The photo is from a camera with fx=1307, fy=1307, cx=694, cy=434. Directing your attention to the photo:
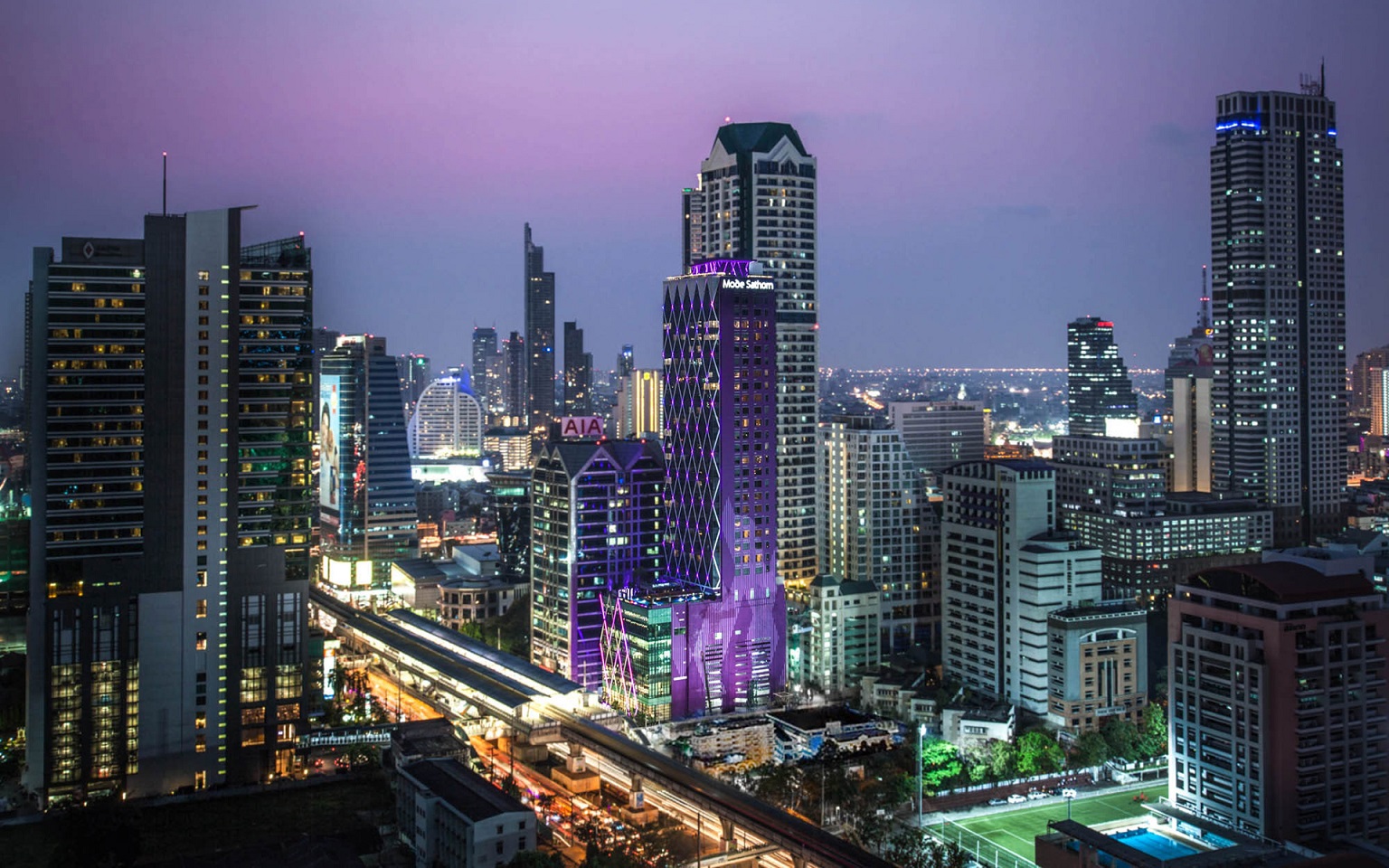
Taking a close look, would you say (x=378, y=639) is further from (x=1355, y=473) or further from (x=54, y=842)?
(x=1355, y=473)

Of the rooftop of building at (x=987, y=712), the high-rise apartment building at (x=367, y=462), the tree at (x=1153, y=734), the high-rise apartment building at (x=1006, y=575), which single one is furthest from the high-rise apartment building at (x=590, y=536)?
the high-rise apartment building at (x=367, y=462)

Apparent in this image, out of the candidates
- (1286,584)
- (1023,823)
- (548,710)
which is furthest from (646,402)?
(1286,584)

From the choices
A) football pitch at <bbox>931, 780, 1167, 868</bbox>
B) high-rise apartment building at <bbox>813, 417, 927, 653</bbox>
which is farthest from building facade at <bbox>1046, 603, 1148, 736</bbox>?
high-rise apartment building at <bbox>813, 417, 927, 653</bbox>

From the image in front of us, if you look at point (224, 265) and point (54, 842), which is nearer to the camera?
point (54, 842)

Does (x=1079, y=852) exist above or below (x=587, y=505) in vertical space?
below

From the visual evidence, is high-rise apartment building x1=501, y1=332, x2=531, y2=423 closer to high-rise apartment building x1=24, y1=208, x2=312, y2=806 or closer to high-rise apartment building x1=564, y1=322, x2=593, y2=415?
high-rise apartment building x1=564, y1=322, x2=593, y2=415

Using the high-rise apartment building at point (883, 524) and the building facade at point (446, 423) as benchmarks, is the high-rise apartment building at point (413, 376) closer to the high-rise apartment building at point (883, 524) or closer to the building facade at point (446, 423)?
the building facade at point (446, 423)

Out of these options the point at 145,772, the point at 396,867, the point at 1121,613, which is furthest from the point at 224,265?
the point at 1121,613

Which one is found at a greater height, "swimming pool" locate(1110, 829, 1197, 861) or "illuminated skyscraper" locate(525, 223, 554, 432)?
"illuminated skyscraper" locate(525, 223, 554, 432)
